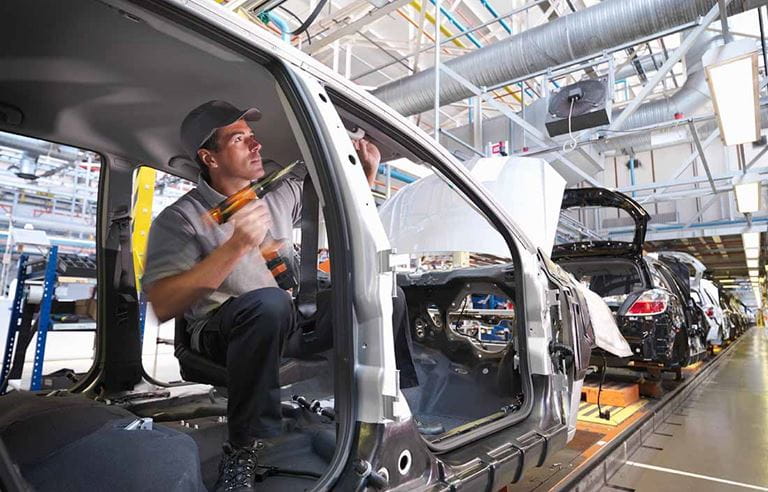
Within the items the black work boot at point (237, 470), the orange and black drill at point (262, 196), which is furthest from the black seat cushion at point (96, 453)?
the orange and black drill at point (262, 196)

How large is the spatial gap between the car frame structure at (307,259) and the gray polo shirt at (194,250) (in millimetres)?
379

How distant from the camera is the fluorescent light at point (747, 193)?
648 cm

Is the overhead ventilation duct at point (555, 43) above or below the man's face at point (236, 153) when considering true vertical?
above

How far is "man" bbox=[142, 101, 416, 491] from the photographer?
1.39m

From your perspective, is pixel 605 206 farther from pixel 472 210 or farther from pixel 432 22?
pixel 432 22

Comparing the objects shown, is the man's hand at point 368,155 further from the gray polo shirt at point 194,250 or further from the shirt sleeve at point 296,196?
the gray polo shirt at point 194,250

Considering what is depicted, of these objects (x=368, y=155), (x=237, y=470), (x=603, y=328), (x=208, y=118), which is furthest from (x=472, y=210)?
(x=237, y=470)

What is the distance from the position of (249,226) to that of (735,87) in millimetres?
4370

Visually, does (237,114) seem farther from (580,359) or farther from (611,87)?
(611,87)

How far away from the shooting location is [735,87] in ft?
12.6

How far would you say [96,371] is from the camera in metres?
2.12

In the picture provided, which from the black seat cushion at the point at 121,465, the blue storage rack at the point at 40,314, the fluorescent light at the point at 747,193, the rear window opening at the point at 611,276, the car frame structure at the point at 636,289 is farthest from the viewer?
the fluorescent light at the point at 747,193

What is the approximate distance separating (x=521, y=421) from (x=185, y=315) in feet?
4.46

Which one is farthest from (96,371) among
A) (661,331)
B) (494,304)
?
(494,304)
